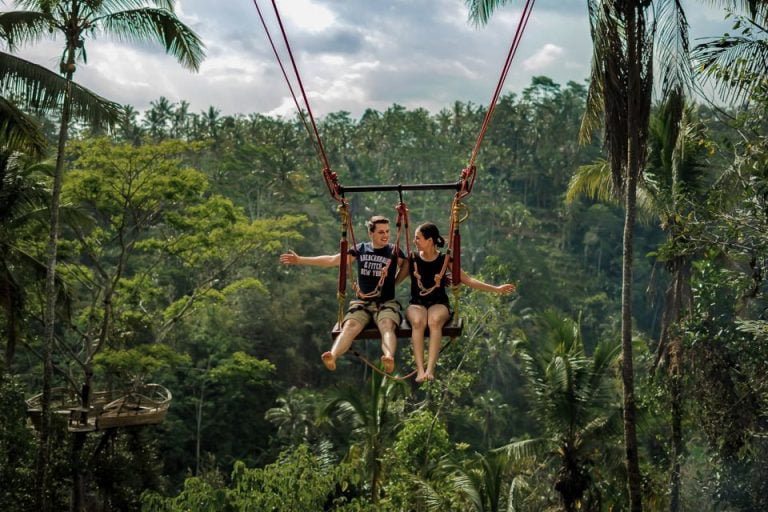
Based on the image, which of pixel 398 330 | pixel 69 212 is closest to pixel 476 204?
pixel 69 212

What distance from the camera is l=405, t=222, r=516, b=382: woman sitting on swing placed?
308 inches

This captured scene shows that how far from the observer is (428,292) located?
7.93 m

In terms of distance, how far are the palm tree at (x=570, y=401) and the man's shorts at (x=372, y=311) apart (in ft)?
31.3

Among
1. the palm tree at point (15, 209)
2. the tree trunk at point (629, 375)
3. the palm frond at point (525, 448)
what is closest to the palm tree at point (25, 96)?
the palm tree at point (15, 209)

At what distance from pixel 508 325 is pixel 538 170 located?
81.7ft

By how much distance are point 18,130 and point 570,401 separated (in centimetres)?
1023

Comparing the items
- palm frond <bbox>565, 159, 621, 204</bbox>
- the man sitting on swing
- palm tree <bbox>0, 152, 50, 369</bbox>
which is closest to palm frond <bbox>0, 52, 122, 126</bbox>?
palm tree <bbox>0, 152, 50, 369</bbox>

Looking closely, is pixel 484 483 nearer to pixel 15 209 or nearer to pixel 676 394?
pixel 676 394

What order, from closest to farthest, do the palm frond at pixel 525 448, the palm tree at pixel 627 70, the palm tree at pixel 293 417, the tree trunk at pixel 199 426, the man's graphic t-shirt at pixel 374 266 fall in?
the man's graphic t-shirt at pixel 374 266 → the palm tree at pixel 627 70 → the palm frond at pixel 525 448 → the tree trunk at pixel 199 426 → the palm tree at pixel 293 417

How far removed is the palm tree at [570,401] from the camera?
55.8ft

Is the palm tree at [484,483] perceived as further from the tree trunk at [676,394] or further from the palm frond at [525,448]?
the tree trunk at [676,394]

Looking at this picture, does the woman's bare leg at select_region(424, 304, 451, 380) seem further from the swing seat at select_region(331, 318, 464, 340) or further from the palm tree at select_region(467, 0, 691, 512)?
the palm tree at select_region(467, 0, 691, 512)

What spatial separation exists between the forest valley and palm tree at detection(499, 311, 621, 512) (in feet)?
0.13

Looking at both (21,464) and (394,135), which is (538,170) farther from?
(21,464)
